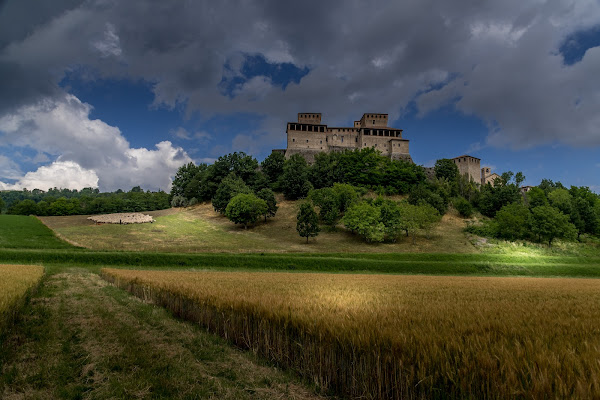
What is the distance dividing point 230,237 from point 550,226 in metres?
68.2

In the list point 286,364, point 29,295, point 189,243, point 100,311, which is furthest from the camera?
point 189,243

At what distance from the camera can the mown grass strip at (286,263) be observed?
33688 mm

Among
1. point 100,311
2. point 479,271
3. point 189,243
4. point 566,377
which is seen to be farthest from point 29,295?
point 479,271

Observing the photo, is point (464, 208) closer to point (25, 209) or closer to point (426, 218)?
point (426, 218)

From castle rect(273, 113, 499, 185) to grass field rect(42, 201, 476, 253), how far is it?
131 feet

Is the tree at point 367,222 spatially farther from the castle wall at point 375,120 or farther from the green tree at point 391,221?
the castle wall at point 375,120

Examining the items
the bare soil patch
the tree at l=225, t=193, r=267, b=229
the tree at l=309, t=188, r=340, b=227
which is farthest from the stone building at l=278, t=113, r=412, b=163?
the bare soil patch

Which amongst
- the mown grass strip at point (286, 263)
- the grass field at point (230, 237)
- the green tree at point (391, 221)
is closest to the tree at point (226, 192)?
the grass field at point (230, 237)

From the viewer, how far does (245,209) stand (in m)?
64.4

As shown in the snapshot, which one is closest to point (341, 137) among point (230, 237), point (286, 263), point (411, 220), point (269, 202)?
point (269, 202)

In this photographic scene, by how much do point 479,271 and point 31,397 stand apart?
4638cm

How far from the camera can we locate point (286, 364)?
6.52m

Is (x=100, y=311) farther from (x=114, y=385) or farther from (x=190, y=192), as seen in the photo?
(x=190, y=192)

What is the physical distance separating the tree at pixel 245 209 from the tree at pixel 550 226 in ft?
202
